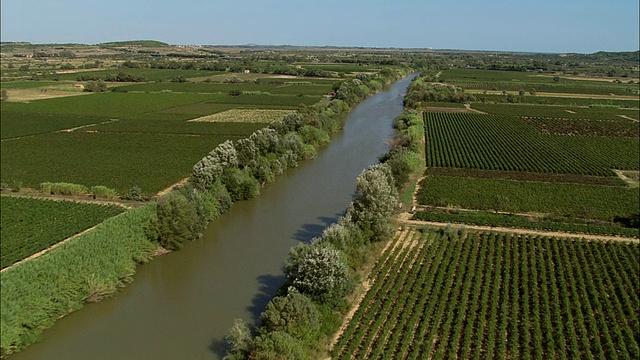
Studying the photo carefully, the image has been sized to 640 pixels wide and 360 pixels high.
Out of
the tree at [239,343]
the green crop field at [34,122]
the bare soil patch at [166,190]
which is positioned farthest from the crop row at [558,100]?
the tree at [239,343]

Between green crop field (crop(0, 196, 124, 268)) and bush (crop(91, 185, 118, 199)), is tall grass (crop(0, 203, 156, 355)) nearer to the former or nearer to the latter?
green crop field (crop(0, 196, 124, 268))

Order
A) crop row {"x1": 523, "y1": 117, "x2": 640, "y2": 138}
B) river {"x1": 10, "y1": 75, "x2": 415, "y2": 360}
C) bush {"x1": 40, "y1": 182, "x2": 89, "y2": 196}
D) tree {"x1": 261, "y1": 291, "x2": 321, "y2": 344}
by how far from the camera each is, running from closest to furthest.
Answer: tree {"x1": 261, "y1": 291, "x2": 321, "y2": 344} → river {"x1": 10, "y1": 75, "x2": 415, "y2": 360} → bush {"x1": 40, "y1": 182, "x2": 89, "y2": 196} → crop row {"x1": 523, "y1": 117, "x2": 640, "y2": 138}

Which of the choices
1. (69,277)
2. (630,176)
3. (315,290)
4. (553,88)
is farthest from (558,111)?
(69,277)

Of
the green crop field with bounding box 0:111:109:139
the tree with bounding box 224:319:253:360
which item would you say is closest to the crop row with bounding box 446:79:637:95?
the green crop field with bounding box 0:111:109:139

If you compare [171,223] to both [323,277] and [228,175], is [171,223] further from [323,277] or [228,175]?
[323,277]

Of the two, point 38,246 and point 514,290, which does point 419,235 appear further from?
point 38,246
